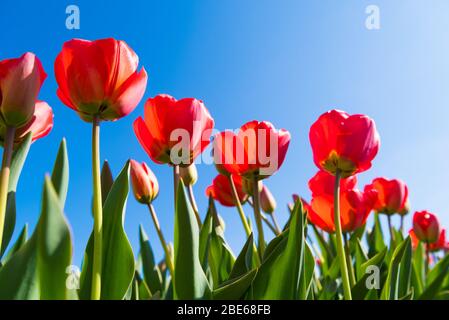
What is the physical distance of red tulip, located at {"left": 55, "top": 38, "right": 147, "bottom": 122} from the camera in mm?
615

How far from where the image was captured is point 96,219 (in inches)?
21.0

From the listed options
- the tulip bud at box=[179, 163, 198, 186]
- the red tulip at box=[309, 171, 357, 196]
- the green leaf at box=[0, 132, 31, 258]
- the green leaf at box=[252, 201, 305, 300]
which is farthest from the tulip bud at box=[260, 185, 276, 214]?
the green leaf at box=[0, 132, 31, 258]

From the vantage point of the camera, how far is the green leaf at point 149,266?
1321 millimetres

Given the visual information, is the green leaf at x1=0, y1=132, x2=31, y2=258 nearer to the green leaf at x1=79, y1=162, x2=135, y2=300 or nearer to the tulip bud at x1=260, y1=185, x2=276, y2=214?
the green leaf at x1=79, y1=162, x2=135, y2=300

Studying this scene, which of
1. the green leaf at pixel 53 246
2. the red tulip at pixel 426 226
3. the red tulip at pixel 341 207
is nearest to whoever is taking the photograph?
the green leaf at pixel 53 246

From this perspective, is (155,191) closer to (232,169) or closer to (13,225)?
(232,169)

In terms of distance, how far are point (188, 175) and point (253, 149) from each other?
0.24m

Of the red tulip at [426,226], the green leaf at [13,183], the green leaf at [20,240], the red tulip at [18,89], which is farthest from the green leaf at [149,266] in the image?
the red tulip at [426,226]

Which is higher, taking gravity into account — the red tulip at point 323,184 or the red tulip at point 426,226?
the red tulip at point 323,184

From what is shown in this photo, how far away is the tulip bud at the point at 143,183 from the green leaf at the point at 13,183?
31 cm

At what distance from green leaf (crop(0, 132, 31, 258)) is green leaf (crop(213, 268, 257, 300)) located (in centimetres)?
37

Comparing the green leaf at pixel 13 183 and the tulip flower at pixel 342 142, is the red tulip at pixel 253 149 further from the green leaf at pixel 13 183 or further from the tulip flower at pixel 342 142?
the green leaf at pixel 13 183

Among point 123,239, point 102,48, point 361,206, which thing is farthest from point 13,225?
point 361,206

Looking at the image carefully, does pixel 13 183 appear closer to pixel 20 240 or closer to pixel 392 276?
pixel 20 240
